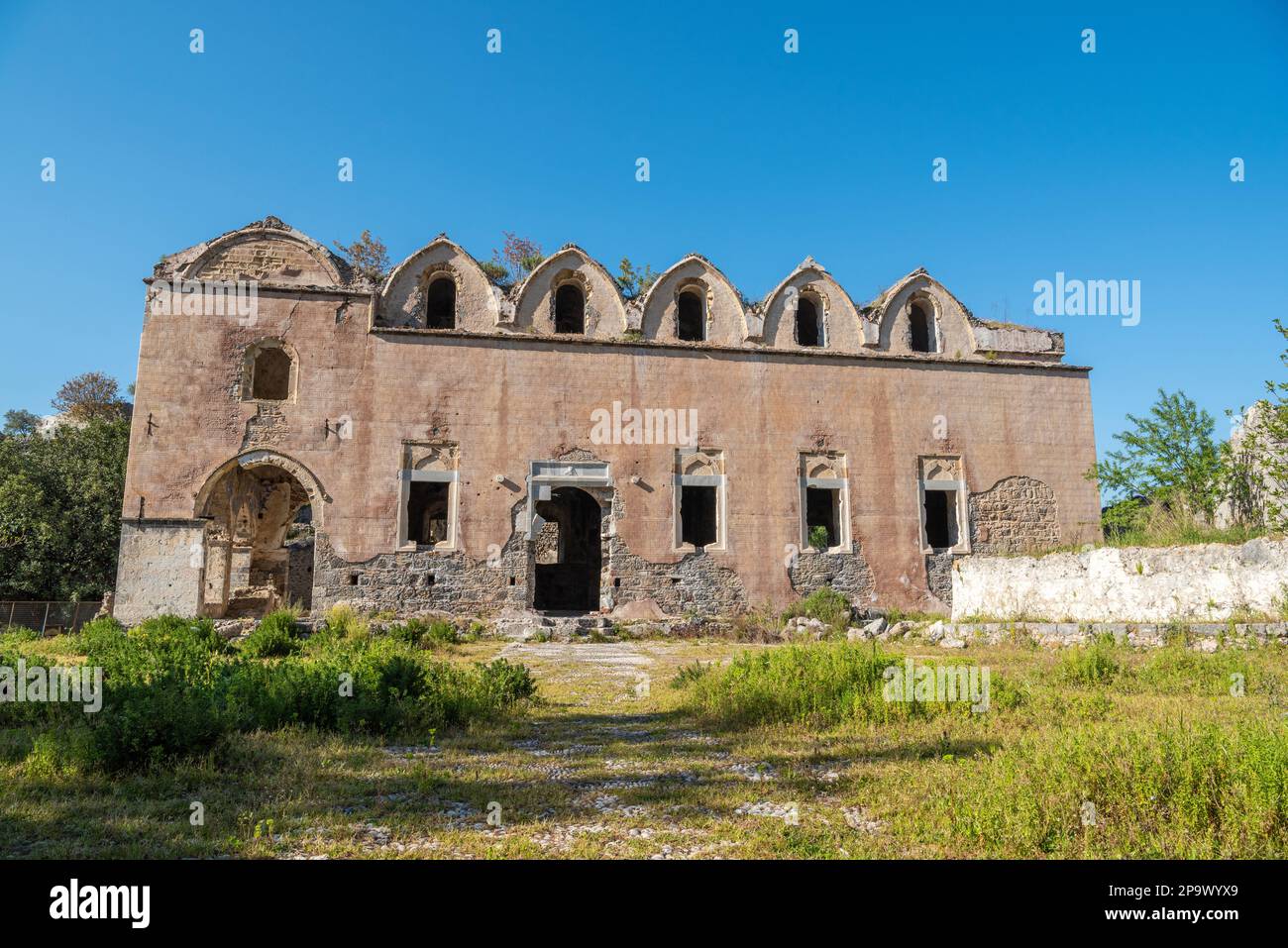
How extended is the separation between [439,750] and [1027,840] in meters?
3.95

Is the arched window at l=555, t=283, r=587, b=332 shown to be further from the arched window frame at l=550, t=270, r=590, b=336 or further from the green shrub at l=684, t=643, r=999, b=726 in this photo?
the green shrub at l=684, t=643, r=999, b=726

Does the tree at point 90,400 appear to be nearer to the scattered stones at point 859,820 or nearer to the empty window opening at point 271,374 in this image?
the empty window opening at point 271,374

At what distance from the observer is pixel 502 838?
11.9 ft

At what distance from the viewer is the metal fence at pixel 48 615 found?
16.3 m

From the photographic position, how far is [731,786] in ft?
15.0

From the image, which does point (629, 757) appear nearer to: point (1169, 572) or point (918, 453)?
point (1169, 572)

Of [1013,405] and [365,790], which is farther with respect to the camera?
[1013,405]

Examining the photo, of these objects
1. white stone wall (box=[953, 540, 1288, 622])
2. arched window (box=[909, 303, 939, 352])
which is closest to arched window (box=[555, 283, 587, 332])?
arched window (box=[909, 303, 939, 352])

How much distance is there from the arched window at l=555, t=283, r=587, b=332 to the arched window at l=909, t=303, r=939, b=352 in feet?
30.1

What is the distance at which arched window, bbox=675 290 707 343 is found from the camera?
20609 millimetres

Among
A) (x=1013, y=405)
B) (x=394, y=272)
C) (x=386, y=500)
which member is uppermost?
(x=394, y=272)

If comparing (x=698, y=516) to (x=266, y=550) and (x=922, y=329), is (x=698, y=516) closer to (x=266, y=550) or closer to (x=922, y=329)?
(x=922, y=329)

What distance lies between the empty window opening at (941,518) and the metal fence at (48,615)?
20.5 metres

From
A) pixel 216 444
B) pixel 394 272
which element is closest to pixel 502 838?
pixel 216 444
